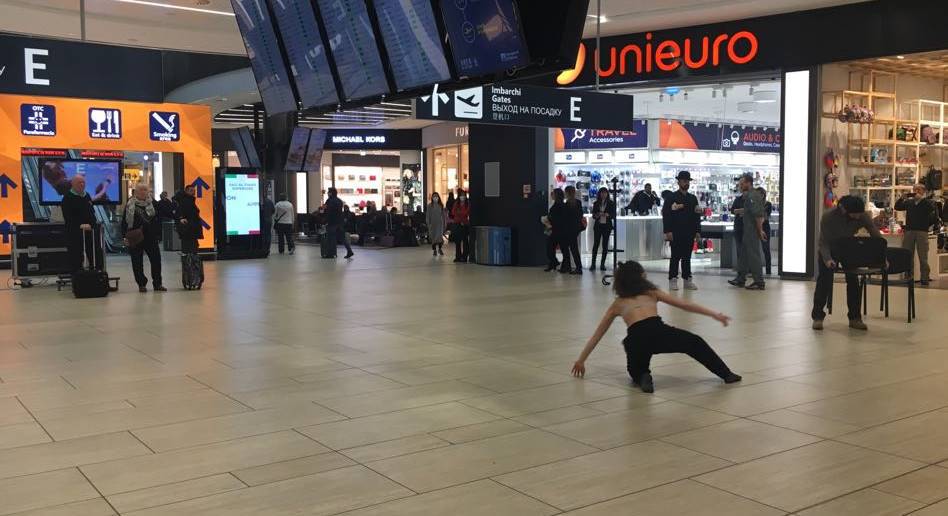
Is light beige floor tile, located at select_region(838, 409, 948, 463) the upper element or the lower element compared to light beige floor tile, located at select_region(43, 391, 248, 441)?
lower

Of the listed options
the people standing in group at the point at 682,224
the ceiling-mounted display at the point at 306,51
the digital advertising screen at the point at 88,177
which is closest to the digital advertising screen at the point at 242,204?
the digital advertising screen at the point at 88,177

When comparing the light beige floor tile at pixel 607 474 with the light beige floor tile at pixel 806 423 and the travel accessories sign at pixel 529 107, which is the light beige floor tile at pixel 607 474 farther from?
the travel accessories sign at pixel 529 107

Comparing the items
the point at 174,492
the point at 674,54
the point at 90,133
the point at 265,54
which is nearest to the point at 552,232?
the point at 674,54

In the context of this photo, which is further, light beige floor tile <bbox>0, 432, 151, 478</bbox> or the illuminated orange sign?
the illuminated orange sign

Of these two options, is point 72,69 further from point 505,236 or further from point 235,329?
point 235,329

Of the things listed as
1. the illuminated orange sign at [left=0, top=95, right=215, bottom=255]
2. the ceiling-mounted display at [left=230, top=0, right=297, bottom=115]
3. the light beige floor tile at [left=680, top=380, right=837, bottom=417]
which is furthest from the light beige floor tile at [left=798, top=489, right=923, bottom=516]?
the illuminated orange sign at [left=0, top=95, right=215, bottom=255]

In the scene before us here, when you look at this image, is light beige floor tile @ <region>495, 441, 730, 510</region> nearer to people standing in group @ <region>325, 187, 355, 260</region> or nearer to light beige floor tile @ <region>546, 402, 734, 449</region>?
light beige floor tile @ <region>546, 402, 734, 449</region>

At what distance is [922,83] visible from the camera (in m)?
14.1

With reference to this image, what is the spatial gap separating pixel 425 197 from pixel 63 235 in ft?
63.4

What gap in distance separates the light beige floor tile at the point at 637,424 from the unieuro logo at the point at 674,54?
27.8 feet

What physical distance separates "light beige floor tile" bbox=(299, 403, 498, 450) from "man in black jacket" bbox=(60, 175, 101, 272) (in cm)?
793

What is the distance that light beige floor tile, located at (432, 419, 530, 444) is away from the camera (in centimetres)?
468

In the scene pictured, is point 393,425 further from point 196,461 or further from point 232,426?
point 196,461

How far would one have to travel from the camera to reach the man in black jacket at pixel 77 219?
1152cm
